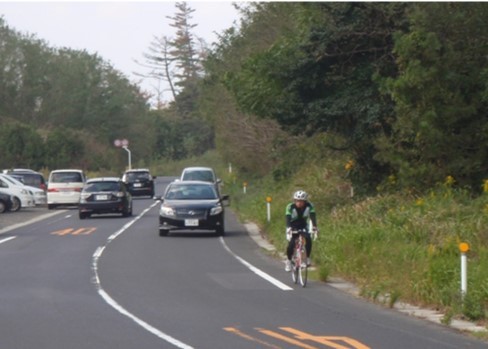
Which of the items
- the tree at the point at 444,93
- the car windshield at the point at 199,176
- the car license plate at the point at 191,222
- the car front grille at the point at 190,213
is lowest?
the car license plate at the point at 191,222

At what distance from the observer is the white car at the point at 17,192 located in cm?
4534

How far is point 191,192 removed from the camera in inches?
1249

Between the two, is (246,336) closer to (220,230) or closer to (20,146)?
(220,230)

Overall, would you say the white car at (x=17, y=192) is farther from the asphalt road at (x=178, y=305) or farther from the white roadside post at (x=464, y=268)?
the white roadside post at (x=464, y=268)

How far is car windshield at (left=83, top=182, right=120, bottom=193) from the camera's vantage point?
130 feet

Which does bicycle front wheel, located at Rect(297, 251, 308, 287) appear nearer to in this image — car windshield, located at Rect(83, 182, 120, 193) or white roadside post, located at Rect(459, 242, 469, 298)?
white roadside post, located at Rect(459, 242, 469, 298)

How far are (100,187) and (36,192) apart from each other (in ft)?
31.6

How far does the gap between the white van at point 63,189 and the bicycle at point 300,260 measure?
30053mm

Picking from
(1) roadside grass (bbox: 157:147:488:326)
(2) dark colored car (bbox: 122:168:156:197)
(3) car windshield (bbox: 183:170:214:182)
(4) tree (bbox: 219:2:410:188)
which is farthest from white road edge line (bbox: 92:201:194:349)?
(2) dark colored car (bbox: 122:168:156:197)

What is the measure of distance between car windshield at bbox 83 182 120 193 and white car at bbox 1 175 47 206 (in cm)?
766

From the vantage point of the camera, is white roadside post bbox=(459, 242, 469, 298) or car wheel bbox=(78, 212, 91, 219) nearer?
white roadside post bbox=(459, 242, 469, 298)

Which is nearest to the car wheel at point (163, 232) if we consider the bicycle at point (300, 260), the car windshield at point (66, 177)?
the bicycle at point (300, 260)

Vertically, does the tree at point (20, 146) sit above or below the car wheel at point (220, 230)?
above

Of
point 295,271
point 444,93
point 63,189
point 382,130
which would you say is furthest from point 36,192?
point 295,271
